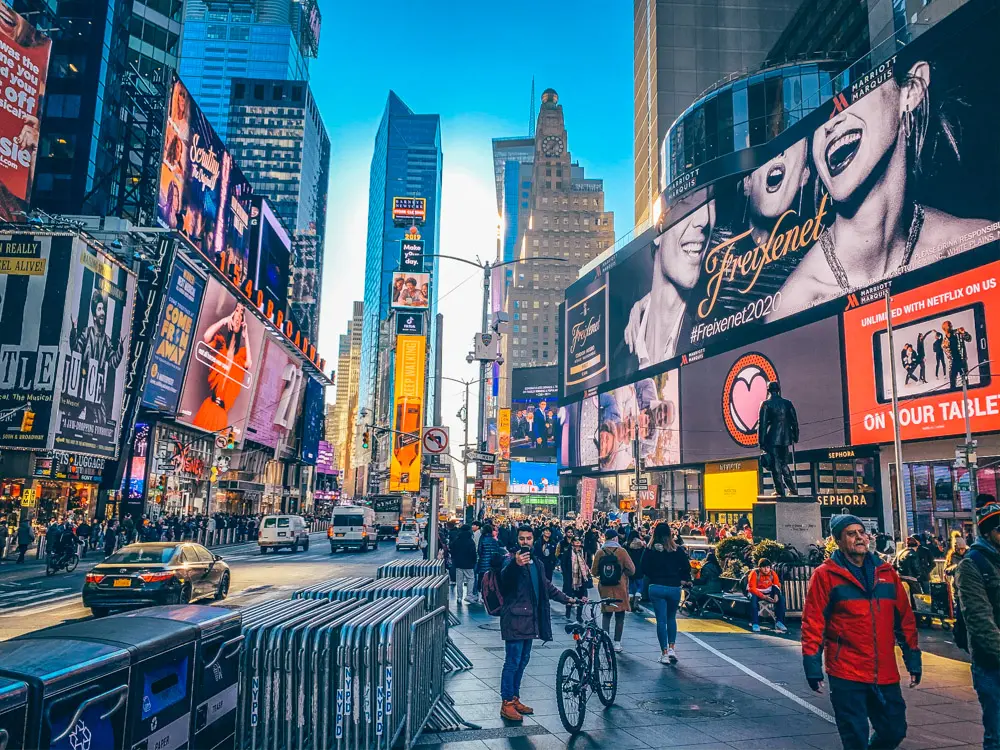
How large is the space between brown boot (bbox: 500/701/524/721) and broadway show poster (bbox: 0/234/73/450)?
112 feet

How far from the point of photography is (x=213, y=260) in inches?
2109

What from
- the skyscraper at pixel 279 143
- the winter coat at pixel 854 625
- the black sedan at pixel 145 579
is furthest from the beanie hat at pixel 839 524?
the skyscraper at pixel 279 143

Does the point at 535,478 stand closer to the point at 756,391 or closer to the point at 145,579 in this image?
the point at 756,391

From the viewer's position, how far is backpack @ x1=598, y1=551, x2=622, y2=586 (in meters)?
11.4

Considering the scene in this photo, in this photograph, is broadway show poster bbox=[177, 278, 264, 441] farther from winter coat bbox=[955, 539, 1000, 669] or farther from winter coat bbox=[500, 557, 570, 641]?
winter coat bbox=[955, 539, 1000, 669]

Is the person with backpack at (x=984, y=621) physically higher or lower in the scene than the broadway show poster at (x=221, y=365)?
lower

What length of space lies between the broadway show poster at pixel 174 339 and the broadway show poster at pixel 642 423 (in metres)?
33.1

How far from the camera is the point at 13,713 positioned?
313cm

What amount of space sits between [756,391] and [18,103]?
41168 mm

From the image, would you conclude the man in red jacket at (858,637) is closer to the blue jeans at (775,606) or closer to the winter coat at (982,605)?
the winter coat at (982,605)

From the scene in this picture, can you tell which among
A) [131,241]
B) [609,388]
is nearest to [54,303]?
[131,241]

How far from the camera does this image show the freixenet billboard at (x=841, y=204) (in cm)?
3200

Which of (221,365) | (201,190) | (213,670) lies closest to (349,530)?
(221,365)

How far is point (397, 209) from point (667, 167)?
29.9 meters
